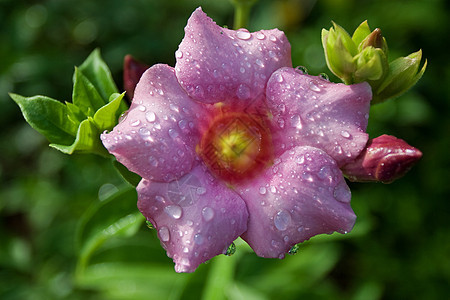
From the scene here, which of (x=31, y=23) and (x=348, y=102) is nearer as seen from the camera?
(x=348, y=102)

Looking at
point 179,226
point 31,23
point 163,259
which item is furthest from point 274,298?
point 31,23

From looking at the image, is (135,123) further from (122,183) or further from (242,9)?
(122,183)

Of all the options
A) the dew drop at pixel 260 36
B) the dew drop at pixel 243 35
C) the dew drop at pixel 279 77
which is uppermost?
the dew drop at pixel 243 35

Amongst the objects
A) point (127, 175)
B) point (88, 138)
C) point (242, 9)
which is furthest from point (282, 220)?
point (242, 9)

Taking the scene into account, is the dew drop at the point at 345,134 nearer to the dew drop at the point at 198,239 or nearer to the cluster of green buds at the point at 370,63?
the cluster of green buds at the point at 370,63

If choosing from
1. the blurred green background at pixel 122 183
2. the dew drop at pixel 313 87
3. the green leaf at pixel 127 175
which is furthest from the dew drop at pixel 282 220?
the blurred green background at pixel 122 183

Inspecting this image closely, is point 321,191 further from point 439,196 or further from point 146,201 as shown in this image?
point 439,196
